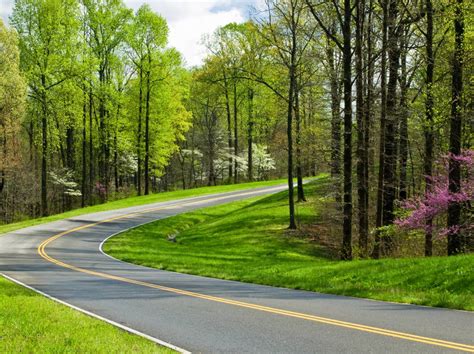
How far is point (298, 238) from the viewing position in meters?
27.2

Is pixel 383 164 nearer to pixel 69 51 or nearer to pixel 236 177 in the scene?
pixel 69 51

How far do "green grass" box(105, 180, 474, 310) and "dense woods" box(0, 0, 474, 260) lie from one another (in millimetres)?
2449

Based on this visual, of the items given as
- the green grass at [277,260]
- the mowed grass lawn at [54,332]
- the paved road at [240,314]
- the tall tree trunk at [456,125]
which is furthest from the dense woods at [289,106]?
A: the mowed grass lawn at [54,332]

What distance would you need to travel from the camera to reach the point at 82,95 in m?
49.8

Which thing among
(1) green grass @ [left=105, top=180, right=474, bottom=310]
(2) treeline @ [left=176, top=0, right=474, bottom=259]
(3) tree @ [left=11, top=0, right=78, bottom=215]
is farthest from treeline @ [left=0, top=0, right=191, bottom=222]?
(2) treeline @ [left=176, top=0, right=474, bottom=259]

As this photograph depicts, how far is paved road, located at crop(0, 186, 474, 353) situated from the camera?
7.85 meters

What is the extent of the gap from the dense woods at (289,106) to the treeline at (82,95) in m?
0.16

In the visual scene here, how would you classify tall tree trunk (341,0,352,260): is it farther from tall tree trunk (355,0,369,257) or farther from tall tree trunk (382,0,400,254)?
tall tree trunk (382,0,400,254)

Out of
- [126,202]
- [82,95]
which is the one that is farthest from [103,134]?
[126,202]

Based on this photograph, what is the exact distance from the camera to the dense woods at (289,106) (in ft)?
63.9

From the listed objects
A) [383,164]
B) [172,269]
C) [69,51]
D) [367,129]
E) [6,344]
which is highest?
[69,51]

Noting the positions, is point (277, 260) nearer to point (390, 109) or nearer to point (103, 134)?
point (390, 109)

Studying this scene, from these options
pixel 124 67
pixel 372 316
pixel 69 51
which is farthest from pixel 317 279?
pixel 124 67

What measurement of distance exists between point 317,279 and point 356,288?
212 centimetres
